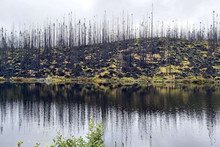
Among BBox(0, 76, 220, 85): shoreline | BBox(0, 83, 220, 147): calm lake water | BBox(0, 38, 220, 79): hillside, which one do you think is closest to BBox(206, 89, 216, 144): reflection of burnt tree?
BBox(0, 83, 220, 147): calm lake water

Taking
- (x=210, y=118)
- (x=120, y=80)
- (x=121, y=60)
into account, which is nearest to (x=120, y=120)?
(x=210, y=118)

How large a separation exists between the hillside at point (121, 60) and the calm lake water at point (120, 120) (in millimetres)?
57106

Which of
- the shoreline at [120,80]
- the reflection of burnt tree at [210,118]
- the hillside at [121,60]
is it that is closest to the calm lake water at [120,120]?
the reflection of burnt tree at [210,118]

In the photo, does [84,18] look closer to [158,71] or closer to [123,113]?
[158,71]

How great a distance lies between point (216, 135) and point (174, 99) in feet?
96.8

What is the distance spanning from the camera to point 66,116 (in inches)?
1709

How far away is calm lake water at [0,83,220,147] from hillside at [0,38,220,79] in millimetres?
57106

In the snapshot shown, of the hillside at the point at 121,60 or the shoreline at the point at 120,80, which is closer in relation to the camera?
the shoreline at the point at 120,80

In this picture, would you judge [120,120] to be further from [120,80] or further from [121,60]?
[121,60]

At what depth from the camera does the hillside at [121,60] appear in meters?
119

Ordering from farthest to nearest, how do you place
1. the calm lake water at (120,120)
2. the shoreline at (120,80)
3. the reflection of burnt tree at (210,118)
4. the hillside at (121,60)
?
the hillside at (121,60) → the shoreline at (120,80) → the reflection of burnt tree at (210,118) → the calm lake water at (120,120)

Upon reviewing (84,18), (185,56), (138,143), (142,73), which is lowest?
(138,143)

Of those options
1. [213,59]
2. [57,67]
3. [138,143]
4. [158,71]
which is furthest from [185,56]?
[138,143]

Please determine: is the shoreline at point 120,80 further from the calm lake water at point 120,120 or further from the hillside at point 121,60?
the calm lake water at point 120,120
